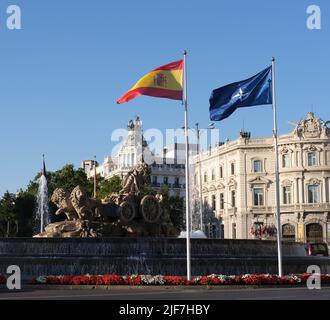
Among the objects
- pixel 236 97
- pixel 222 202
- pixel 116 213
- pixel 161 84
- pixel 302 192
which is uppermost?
pixel 161 84

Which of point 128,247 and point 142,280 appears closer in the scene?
point 142,280

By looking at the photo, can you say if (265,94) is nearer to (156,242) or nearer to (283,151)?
(156,242)

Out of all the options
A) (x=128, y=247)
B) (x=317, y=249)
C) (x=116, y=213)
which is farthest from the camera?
(x=317, y=249)

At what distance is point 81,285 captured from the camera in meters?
25.2

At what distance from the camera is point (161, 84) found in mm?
27547

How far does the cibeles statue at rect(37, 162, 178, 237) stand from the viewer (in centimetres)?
3556

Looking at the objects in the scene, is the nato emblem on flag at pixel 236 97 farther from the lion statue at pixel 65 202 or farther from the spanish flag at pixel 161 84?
the lion statue at pixel 65 202

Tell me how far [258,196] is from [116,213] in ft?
197

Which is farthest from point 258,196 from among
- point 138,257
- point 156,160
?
point 138,257

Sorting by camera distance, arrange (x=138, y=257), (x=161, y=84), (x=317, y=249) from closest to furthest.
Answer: (x=161, y=84), (x=138, y=257), (x=317, y=249)

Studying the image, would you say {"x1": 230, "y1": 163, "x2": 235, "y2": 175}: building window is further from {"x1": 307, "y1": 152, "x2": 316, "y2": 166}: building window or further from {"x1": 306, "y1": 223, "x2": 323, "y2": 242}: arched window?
{"x1": 306, "y1": 223, "x2": 323, "y2": 242}: arched window

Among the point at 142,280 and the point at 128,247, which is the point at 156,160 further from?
the point at 142,280

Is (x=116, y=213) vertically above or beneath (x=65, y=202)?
beneath
